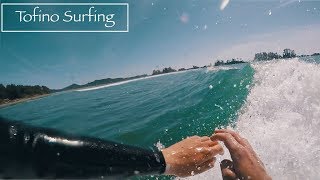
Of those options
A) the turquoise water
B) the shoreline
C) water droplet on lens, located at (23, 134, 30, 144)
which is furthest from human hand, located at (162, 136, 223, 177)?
the shoreline

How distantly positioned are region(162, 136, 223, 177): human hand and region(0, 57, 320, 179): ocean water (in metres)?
0.18

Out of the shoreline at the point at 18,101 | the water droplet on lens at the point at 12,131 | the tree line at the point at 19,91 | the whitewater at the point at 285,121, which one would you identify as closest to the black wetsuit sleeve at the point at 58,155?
the water droplet on lens at the point at 12,131

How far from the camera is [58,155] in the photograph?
19.4 inches

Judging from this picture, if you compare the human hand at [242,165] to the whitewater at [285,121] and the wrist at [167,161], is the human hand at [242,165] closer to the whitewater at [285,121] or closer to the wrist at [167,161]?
the wrist at [167,161]

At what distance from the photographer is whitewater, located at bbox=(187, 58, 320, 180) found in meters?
1.21

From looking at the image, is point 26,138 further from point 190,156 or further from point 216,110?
point 216,110

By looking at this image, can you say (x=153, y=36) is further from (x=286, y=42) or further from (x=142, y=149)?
(x=142, y=149)

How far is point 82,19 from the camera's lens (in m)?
Result: 1.94

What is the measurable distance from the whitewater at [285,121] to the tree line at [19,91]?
7.37 ft

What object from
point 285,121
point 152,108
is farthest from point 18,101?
point 285,121

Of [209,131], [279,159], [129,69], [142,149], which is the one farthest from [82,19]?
[129,69]

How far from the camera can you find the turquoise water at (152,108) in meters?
2.43

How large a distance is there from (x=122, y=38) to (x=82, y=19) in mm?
1786

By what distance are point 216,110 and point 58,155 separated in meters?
2.18
